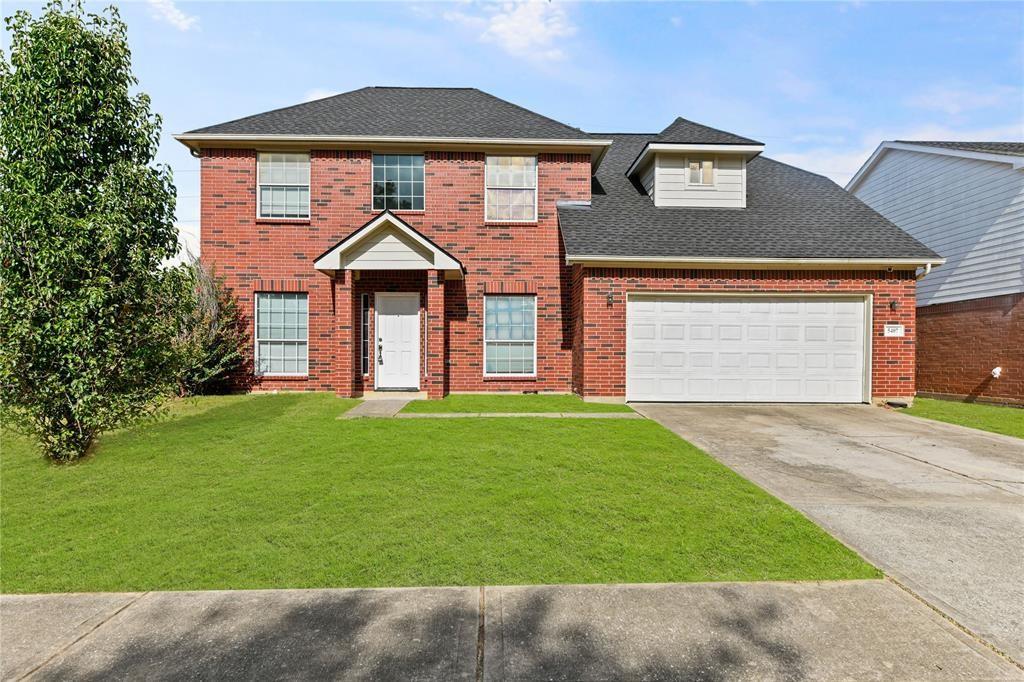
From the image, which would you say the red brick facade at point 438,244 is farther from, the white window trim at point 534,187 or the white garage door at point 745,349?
the white garage door at point 745,349

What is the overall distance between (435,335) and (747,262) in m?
7.53

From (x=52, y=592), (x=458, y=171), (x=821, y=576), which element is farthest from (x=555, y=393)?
(x=52, y=592)

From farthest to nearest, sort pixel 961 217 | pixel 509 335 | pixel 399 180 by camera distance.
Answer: pixel 961 217 → pixel 399 180 → pixel 509 335

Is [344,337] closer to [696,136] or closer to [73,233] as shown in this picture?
[73,233]

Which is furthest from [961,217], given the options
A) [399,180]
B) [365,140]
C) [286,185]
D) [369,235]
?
[286,185]

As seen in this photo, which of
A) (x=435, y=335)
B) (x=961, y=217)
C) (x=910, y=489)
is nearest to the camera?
(x=910, y=489)

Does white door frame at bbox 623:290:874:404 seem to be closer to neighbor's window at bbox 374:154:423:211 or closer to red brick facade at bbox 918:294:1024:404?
red brick facade at bbox 918:294:1024:404

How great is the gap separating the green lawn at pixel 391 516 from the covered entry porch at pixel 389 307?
3966 mm

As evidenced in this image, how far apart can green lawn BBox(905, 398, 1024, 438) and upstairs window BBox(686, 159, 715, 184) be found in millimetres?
7496

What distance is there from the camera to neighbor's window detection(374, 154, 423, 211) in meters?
12.5

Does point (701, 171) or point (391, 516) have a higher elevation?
point (701, 171)

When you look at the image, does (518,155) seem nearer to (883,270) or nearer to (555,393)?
(555,393)

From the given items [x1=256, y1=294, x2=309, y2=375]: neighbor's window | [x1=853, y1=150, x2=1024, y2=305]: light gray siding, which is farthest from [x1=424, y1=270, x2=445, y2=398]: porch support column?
[x1=853, y1=150, x2=1024, y2=305]: light gray siding

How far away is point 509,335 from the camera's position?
→ 40.5 feet
